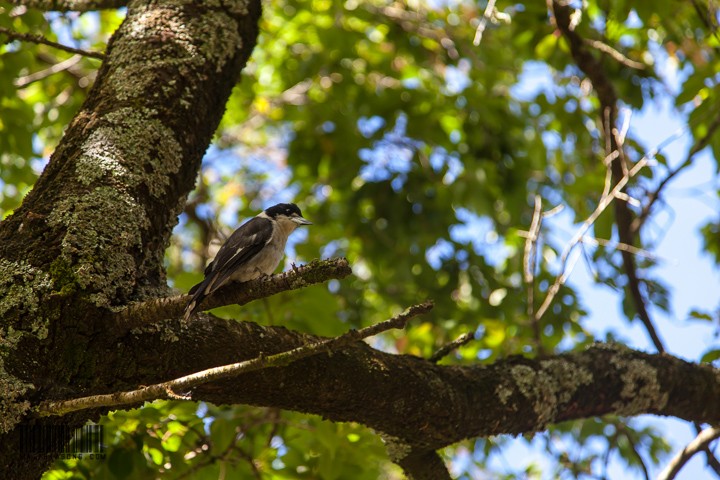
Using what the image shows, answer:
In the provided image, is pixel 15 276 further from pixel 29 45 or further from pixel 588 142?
pixel 588 142

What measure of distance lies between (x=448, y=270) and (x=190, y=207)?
2339mm

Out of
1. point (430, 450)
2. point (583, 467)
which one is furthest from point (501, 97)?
point (430, 450)

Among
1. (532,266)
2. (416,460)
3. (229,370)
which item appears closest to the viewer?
(229,370)

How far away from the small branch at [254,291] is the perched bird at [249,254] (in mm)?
300

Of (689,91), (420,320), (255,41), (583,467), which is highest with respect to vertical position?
(689,91)

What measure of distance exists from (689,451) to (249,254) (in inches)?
84.2

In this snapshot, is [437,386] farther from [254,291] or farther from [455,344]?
[254,291]

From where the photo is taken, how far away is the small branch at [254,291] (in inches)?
74.0

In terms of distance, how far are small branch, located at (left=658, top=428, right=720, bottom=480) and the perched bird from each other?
1.97 metres

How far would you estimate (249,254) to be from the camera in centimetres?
309

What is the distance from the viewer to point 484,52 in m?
7.12

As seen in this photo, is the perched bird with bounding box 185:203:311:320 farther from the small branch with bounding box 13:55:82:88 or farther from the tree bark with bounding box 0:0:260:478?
the small branch with bounding box 13:55:82:88

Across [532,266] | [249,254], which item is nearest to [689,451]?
[532,266]

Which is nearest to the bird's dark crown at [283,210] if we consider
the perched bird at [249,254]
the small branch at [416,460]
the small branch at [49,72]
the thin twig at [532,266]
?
the perched bird at [249,254]
